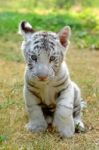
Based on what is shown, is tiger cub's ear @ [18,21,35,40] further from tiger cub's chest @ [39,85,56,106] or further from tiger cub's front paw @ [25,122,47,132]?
tiger cub's front paw @ [25,122,47,132]

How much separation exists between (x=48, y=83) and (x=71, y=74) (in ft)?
10.4

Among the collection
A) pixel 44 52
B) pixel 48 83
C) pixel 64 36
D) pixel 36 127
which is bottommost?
pixel 36 127

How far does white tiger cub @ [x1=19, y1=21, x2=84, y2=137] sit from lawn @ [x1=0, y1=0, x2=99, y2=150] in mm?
150

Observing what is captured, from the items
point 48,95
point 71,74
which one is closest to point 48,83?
point 48,95

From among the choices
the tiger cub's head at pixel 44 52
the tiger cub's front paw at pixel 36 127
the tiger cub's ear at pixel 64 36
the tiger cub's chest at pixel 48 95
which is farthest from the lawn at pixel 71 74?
the tiger cub's ear at pixel 64 36

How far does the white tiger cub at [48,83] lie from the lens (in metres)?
5.47

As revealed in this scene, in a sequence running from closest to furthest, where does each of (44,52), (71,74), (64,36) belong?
(44,52) → (64,36) → (71,74)

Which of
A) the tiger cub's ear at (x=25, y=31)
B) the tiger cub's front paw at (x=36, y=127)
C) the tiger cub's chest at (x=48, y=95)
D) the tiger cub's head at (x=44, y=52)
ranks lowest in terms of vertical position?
the tiger cub's front paw at (x=36, y=127)

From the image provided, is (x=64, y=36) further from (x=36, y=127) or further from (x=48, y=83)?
(x=36, y=127)

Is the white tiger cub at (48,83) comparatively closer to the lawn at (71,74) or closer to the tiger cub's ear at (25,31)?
the tiger cub's ear at (25,31)

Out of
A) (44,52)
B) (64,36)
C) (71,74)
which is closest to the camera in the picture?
(44,52)

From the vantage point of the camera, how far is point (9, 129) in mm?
5910

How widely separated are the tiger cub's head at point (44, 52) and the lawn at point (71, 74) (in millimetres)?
678

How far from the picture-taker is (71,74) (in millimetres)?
8797
